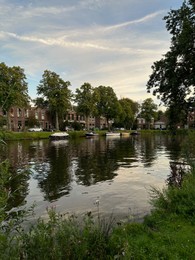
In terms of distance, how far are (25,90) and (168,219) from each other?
216ft

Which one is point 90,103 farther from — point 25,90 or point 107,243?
point 107,243

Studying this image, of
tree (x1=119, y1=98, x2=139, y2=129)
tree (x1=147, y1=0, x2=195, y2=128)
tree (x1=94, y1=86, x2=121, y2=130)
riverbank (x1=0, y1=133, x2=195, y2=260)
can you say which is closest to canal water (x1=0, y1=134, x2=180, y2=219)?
riverbank (x1=0, y1=133, x2=195, y2=260)

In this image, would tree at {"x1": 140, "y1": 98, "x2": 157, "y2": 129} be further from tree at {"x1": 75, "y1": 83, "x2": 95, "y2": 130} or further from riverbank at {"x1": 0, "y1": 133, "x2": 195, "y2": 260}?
riverbank at {"x1": 0, "y1": 133, "x2": 195, "y2": 260}

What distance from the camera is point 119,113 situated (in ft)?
344

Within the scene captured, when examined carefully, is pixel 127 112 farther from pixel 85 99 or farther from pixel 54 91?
pixel 54 91

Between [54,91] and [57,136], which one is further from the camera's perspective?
[54,91]

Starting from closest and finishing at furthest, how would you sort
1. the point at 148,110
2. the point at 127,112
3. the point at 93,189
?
the point at 93,189
the point at 127,112
the point at 148,110

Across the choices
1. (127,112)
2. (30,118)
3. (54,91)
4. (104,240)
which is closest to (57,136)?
(54,91)

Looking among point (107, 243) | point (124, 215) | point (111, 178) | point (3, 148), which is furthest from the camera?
point (111, 178)

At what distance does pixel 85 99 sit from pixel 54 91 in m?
14.1

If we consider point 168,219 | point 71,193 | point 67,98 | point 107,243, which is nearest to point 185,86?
point 71,193

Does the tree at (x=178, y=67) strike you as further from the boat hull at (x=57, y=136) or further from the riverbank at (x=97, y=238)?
the boat hull at (x=57, y=136)

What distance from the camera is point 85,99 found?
91.1 m

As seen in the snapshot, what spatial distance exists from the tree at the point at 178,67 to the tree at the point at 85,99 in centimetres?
6761
